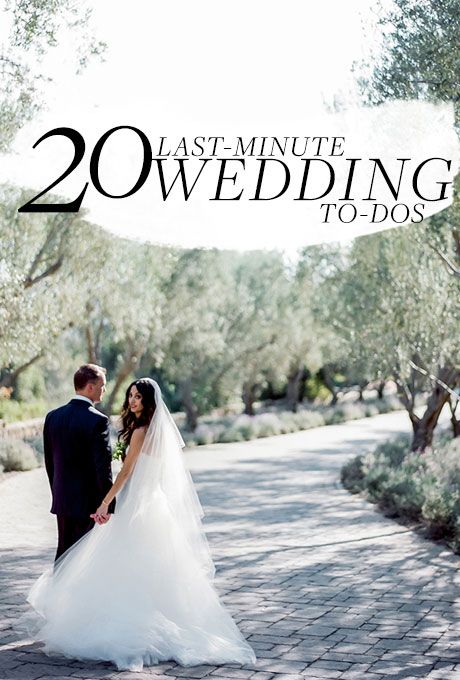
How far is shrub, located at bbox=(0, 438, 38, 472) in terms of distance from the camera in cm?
2184

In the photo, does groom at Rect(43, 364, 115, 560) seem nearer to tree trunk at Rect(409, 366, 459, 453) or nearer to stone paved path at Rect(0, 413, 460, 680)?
stone paved path at Rect(0, 413, 460, 680)

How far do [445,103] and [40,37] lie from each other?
5.92 m

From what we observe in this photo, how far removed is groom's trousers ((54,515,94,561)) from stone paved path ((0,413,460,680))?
2.54 ft

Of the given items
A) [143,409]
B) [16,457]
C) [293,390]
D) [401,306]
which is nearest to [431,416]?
[401,306]

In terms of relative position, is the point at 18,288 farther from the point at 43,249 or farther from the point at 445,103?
the point at 445,103

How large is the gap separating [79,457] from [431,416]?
1389cm

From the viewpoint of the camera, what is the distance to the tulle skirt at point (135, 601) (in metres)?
6.48

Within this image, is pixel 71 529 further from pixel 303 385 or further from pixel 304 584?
pixel 303 385

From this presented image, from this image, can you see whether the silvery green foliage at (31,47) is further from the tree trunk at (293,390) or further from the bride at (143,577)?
the tree trunk at (293,390)

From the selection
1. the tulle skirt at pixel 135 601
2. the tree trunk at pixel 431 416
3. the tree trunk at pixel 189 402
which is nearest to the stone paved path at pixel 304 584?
the tulle skirt at pixel 135 601

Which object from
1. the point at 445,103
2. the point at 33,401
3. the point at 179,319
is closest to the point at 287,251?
the point at 179,319

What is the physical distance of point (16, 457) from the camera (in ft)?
72.0

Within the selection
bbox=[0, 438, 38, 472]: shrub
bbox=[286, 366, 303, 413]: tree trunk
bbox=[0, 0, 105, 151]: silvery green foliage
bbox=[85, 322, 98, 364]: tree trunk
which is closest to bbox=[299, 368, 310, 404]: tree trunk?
bbox=[286, 366, 303, 413]: tree trunk

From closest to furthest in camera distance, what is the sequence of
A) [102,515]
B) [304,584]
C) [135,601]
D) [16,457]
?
[135,601] < [102,515] < [304,584] < [16,457]
